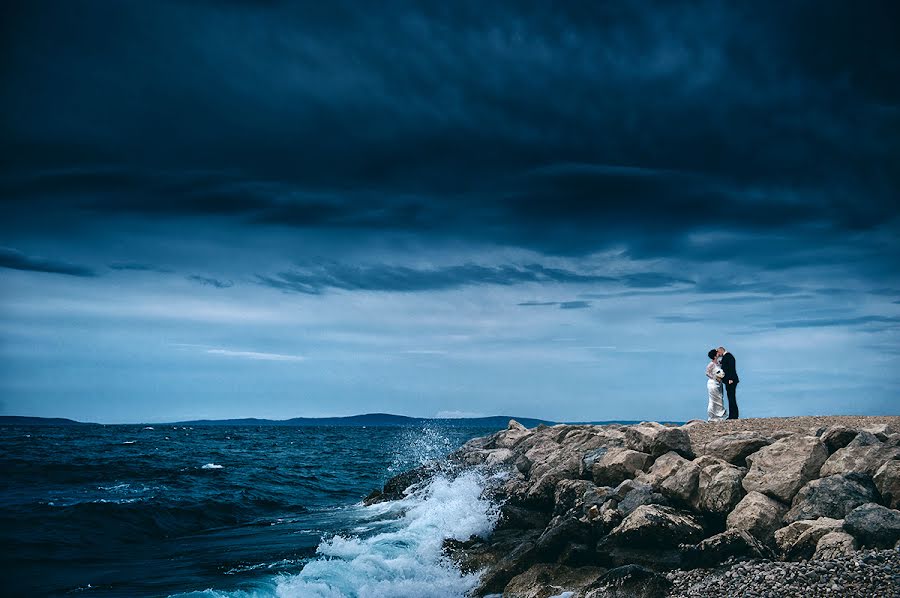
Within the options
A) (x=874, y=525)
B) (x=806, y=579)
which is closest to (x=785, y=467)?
(x=874, y=525)

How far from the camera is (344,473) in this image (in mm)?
32062

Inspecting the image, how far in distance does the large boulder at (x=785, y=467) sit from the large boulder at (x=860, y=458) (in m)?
0.21

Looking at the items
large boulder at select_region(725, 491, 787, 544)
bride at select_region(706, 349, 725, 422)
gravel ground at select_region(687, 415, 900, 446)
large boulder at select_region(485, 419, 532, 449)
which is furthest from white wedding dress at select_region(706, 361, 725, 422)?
large boulder at select_region(725, 491, 787, 544)

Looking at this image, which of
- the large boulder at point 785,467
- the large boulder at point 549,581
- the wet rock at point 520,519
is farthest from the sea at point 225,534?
the large boulder at point 785,467

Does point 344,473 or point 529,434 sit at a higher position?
point 529,434

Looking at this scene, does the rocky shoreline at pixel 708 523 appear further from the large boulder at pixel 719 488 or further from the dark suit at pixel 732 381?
the dark suit at pixel 732 381

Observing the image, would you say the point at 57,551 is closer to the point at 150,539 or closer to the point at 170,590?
the point at 150,539

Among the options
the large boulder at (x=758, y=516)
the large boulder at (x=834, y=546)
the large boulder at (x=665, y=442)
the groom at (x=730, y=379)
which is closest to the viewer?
the large boulder at (x=834, y=546)

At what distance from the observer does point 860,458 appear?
9.93 m

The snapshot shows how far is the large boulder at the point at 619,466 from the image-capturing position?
1264cm

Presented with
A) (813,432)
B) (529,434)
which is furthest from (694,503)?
(529,434)

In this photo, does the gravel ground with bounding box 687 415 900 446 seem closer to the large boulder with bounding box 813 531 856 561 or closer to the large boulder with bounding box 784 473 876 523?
the large boulder with bounding box 784 473 876 523

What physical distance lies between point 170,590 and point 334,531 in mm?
5477

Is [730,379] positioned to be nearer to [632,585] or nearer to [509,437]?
[509,437]
